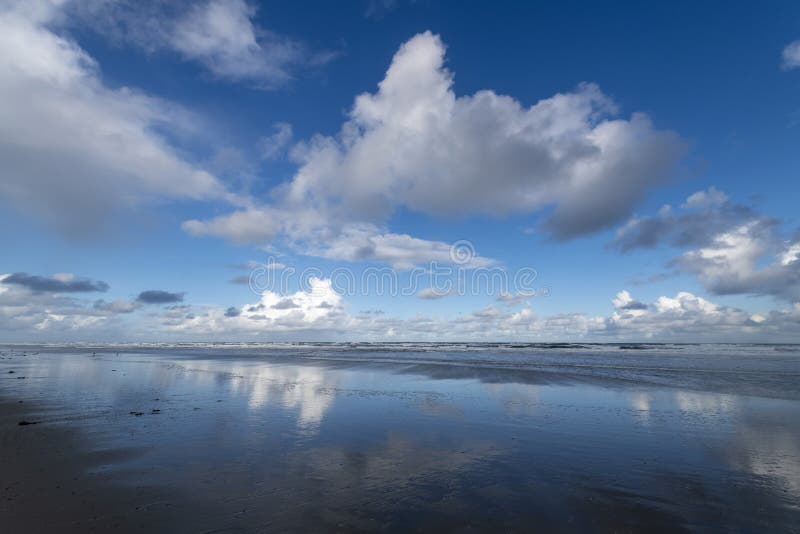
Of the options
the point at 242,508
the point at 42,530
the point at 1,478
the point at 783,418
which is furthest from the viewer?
the point at 783,418

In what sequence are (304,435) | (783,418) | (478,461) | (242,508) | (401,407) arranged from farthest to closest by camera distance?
(401,407) < (783,418) < (304,435) < (478,461) < (242,508)

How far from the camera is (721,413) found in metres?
16.3

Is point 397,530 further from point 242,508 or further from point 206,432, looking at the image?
point 206,432

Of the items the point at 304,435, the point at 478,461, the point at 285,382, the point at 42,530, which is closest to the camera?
the point at 42,530

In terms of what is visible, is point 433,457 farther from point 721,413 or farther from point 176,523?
point 721,413

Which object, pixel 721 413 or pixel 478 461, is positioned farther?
pixel 721 413

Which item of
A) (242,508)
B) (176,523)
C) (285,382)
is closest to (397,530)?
(242,508)

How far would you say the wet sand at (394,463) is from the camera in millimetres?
6758

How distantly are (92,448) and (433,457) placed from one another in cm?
912

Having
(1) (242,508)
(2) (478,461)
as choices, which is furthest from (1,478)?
(2) (478,461)

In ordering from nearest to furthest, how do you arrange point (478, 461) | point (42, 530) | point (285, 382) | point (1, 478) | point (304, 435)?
point (42, 530) → point (1, 478) → point (478, 461) → point (304, 435) → point (285, 382)

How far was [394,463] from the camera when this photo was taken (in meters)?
Result: 9.66

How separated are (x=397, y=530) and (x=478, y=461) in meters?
4.22

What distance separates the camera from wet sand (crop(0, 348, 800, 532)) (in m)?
6.76
